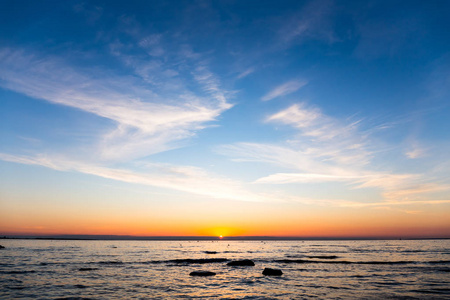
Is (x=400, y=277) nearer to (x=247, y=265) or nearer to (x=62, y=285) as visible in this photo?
(x=247, y=265)

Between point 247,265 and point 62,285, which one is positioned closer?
point 62,285

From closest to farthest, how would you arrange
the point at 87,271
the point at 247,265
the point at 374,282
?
the point at 374,282
the point at 87,271
the point at 247,265

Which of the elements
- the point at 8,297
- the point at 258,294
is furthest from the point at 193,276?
the point at 8,297

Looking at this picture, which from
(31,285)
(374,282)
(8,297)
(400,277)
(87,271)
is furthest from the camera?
(87,271)

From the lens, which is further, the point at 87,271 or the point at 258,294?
the point at 87,271

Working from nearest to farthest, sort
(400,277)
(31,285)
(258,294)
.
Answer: (258,294)
(31,285)
(400,277)

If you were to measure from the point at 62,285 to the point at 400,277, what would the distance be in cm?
4779

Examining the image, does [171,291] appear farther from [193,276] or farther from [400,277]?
[400,277]

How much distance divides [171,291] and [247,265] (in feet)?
106

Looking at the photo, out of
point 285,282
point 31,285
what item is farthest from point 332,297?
point 31,285

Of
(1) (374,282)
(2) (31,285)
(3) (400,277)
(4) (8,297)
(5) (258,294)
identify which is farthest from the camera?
(3) (400,277)

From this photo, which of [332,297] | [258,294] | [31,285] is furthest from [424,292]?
[31,285]

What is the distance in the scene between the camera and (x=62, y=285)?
3562 centimetres

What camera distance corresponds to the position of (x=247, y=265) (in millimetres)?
62406
